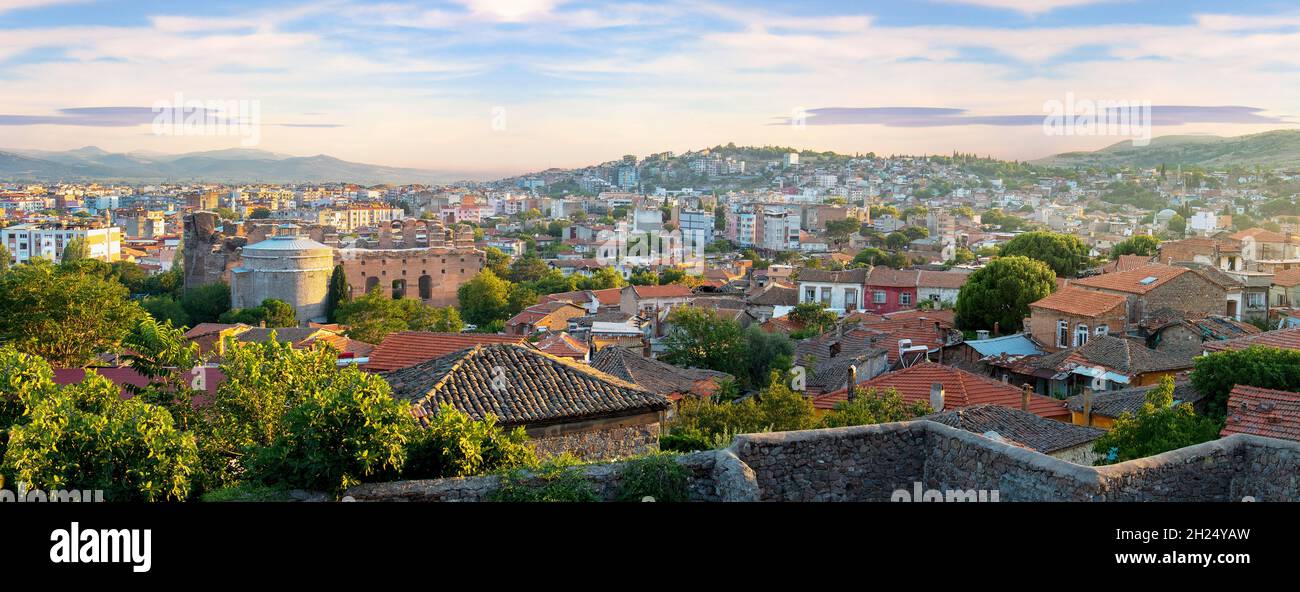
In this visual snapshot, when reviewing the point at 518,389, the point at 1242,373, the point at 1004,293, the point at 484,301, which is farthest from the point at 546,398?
the point at 484,301

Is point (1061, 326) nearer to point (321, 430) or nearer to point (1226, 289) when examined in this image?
point (1226, 289)

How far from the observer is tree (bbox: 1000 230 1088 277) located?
3631 centimetres

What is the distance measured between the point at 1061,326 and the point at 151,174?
125 meters

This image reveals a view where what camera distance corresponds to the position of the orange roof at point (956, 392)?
588 inches

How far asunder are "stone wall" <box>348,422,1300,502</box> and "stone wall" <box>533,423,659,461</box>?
2.60 metres

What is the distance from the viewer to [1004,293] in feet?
90.2

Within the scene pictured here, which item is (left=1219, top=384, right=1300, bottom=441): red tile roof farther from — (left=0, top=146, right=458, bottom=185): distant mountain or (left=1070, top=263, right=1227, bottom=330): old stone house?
(left=0, top=146, right=458, bottom=185): distant mountain

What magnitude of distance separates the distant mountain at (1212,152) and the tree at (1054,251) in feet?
304

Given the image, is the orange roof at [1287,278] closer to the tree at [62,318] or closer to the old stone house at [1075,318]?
the old stone house at [1075,318]

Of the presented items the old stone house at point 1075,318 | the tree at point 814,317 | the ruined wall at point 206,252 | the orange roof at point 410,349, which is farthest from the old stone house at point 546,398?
the ruined wall at point 206,252

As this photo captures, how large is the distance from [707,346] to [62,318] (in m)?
12.3

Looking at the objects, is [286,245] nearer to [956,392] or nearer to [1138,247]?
[1138,247]

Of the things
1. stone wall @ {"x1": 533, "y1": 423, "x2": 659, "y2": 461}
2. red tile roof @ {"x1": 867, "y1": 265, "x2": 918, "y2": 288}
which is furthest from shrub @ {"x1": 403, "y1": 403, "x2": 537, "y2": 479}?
red tile roof @ {"x1": 867, "y1": 265, "x2": 918, "y2": 288}
